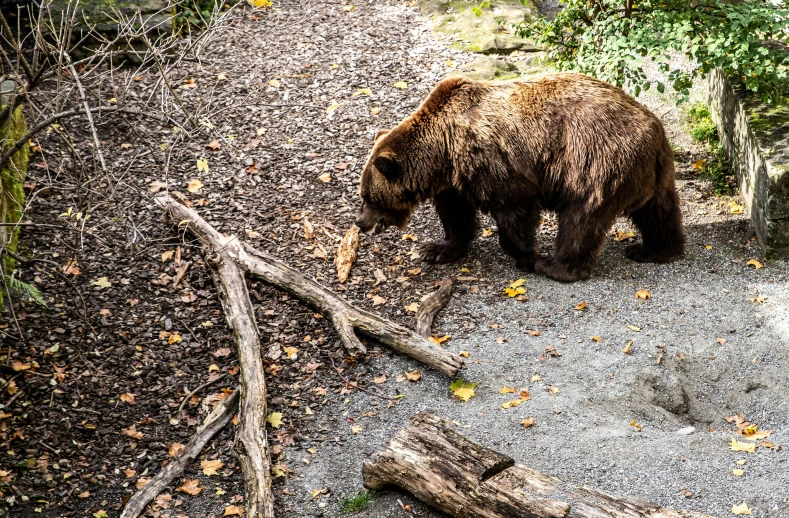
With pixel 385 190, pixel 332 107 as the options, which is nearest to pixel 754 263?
pixel 385 190

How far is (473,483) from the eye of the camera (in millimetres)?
4551

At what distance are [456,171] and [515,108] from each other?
0.75 m

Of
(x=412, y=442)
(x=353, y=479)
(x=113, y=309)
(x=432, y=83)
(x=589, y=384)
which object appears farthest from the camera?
(x=432, y=83)

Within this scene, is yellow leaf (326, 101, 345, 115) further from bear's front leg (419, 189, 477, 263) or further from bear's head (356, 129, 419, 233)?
bear's front leg (419, 189, 477, 263)

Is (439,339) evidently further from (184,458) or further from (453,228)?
(184,458)

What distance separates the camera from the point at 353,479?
17.2ft

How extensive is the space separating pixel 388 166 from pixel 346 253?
38.2 inches

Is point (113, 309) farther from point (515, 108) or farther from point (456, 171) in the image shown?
point (515, 108)

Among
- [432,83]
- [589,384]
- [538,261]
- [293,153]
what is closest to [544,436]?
[589,384]

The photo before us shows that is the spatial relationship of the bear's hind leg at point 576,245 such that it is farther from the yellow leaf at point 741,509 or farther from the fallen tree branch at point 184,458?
the fallen tree branch at point 184,458

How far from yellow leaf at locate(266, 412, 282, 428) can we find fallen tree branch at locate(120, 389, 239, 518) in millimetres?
272

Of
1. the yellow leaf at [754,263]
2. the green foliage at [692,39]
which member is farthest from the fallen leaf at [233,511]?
the yellow leaf at [754,263]

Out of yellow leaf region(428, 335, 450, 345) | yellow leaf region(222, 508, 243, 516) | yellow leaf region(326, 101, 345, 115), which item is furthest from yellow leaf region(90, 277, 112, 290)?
yellow leaf region(326, 101, 345, 115)

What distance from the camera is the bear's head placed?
7.16m
